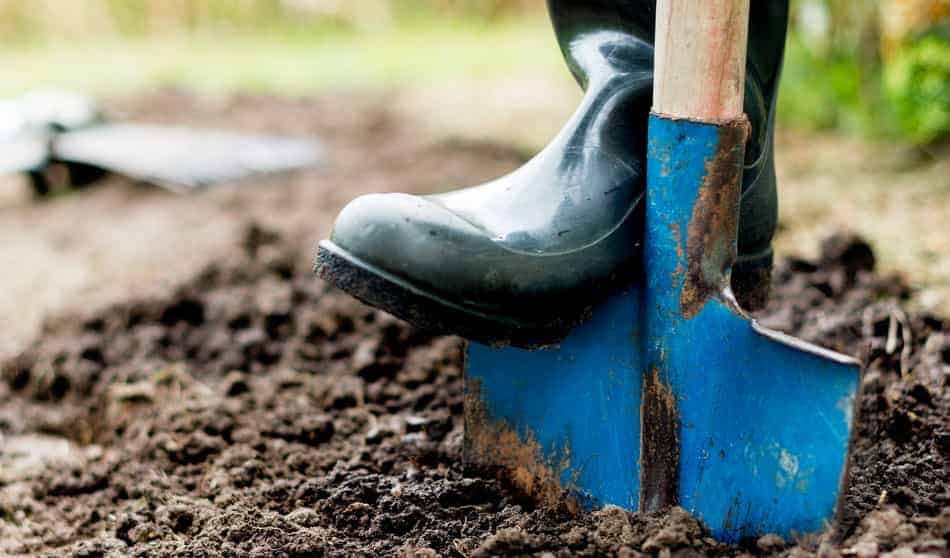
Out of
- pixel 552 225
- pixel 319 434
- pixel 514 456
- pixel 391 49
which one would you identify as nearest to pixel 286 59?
pixel 391 49

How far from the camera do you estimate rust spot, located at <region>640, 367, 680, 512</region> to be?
1194mm

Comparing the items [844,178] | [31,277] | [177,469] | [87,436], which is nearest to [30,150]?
[31,277]

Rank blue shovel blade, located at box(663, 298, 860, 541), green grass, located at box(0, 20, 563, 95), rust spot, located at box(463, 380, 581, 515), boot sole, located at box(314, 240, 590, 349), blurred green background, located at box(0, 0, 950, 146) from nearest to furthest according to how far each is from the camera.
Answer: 1. blue shovel blade, located at box(663, 298, 860, 541)
2. boot sole, located at box(314, 240, 590, 349)
3. rust spot, located at box(463, 380, 581, 515)
4. blurred green background, located at box(0, 0, 950, 146)
5. green grass, located at box(0, 20, 563, 95)

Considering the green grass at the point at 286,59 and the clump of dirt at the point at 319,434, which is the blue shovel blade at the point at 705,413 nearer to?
the clump of dirt at the point at 319,434

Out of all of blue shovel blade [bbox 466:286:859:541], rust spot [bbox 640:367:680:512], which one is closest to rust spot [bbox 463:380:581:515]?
blue shovel blade [bbox 466:286:859:541]

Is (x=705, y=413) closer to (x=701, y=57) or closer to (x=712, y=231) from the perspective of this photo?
(x=712, y=231)

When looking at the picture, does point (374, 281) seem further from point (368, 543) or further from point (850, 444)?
point (850, 444)

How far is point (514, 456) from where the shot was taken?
1.38m

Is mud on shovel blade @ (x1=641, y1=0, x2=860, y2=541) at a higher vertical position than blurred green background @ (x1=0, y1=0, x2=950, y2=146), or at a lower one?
lower

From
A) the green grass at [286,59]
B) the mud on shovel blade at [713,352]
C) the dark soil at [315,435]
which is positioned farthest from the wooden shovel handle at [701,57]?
the green grass at [286,59]

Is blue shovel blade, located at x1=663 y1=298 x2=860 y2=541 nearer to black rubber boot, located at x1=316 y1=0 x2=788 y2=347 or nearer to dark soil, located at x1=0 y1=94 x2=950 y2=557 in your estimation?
dark soil, located at x1=0 y1=94 x2=950 y2=557

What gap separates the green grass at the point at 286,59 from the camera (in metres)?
6.06

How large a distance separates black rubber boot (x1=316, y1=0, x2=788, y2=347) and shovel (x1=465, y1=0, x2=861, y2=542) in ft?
0.21

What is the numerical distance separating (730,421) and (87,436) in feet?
4.17
